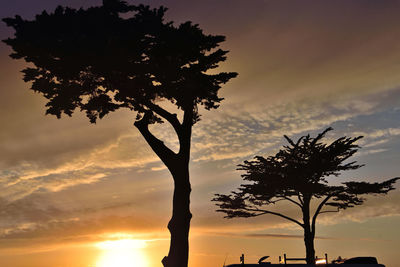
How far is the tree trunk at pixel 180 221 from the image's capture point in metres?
20.6

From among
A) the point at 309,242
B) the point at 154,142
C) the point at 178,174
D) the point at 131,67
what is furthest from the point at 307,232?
the point at 131,67

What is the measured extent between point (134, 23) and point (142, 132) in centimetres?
586

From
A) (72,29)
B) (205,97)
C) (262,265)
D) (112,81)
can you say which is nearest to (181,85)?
(205,97)

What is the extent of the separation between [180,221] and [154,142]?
15.2ft

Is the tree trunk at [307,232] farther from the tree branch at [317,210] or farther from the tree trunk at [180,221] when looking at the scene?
the tree trunk at [180,221]

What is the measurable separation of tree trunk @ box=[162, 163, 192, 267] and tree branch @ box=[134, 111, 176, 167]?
0.66m

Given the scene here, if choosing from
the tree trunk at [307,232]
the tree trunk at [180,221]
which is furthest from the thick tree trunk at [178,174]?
the tree trunk at [307,232]

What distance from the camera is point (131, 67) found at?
20.9 meters

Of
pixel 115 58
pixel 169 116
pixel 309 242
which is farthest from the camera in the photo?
pixel 309 242

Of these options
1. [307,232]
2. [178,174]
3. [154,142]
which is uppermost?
[154,142]

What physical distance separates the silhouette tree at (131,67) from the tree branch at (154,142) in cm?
5

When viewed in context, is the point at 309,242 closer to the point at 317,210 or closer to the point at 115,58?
the point at 317,210

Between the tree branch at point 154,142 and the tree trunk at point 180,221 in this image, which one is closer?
the tree trunk at point 180,221

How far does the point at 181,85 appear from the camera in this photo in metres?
21.1
